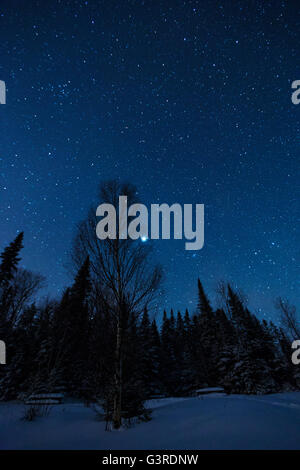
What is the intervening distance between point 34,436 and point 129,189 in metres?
7.60

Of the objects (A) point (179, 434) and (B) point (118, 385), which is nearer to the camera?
(A) point (179, 434)

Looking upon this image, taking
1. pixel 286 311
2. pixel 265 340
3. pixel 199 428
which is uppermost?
pixel 199 428

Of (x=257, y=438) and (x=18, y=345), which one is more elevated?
(x=257, y=438)

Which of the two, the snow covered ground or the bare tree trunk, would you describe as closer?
the snow covered ground

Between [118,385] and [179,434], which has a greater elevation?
[118,385]

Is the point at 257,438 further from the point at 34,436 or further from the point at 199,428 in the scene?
the point at 34,436

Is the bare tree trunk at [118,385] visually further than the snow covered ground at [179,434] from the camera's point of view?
Yes

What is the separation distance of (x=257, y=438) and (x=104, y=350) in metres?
4.58
